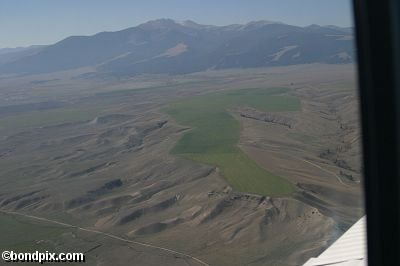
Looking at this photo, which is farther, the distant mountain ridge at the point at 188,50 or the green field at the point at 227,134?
the distant mountain ridge at the point at 188,50

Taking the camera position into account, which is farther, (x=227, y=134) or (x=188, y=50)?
(x=188, y=50)

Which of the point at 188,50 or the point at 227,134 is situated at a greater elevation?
the point at 188,50

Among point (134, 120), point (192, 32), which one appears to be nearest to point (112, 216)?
point (134, 120)

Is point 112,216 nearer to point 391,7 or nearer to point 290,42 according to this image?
point 391,7

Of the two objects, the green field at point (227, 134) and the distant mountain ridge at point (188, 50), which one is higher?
the distant mountain ridge at point (188, 50)
